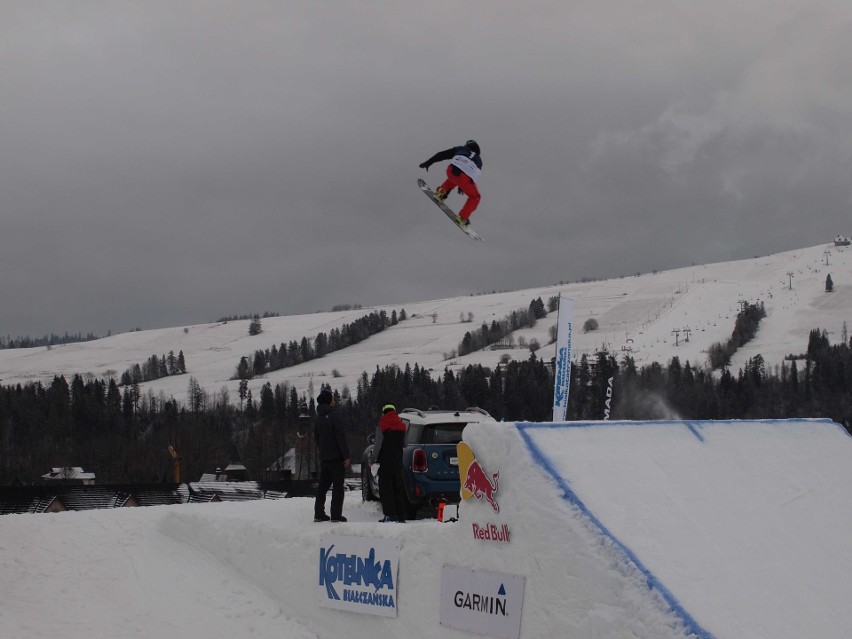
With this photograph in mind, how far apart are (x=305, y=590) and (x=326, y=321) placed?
18592cm

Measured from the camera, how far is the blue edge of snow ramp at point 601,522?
517 cm

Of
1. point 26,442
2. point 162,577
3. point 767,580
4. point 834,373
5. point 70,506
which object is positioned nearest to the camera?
point 767,580

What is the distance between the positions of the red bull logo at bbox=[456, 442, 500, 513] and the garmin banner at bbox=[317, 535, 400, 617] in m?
1.36

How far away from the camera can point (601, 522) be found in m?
5.89

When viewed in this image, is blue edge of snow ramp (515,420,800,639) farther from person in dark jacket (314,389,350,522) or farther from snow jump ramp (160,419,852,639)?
person in dark jacket (314,389,350,522)

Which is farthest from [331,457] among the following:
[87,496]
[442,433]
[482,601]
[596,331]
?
[596,331]

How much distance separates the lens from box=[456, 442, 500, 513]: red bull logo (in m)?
6.75

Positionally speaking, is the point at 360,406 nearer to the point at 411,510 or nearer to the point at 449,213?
the point at 449,213

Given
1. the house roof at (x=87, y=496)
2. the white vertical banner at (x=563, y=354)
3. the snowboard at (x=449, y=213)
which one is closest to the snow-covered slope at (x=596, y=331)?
the house roof at (x=87, y=496)

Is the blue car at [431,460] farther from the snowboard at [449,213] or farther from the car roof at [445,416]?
the snowboard at [449,213]

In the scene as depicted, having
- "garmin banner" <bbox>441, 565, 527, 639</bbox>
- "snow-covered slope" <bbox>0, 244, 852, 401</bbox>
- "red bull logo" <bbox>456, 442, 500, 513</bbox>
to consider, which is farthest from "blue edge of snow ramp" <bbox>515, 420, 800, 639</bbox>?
"snow-covered slope" <bbox>0, 244, 852, 401</bbox>

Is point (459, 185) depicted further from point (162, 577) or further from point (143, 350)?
point (143, 350)

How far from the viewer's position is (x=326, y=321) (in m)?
194

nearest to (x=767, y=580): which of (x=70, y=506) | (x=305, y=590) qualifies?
(x=305, y=590)
